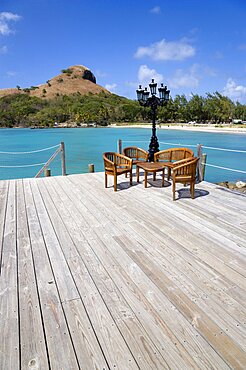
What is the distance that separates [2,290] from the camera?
1825mm

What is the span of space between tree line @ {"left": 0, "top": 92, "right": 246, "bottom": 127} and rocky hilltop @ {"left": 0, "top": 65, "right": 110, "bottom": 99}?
14913mm

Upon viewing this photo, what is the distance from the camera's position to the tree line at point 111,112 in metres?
51.9

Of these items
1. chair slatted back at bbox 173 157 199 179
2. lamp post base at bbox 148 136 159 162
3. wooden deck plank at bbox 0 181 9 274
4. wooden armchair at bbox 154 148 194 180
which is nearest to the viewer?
wooden deck plank at bbox 0 181 9 274

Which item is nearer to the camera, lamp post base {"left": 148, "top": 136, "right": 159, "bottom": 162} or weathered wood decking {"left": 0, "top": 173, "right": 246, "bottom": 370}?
weathered wood decking {"left": 0, "top": 173, "right": 246, "bottom": 370}

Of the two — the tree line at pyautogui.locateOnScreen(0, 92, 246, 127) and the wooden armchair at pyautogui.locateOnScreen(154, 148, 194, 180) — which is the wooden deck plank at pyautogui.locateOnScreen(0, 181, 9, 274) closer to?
the wooden armchair at pyautogui.locateOnScreen(154, 148, 194, 180)

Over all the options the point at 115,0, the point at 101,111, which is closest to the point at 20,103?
the point at 101,111

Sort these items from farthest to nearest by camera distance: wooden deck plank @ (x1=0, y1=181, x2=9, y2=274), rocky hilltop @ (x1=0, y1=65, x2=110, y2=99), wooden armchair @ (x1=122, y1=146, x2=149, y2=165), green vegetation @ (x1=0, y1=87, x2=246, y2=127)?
rocky hilltop @ (x1=0, y1=65, x2=110, y2=99)
green vegetation @ (x1=0, y1=87, x2=246, y2=127)
wooden armchair @ (x1=122, y1=146, x2=149, y2=165)
wooden deck plank @ (x1=0, y1=181, x2=9, y2=274)

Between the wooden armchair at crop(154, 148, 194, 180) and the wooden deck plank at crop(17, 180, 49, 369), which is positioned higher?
the wooden armchair at crop(154, 148, 194, 180)

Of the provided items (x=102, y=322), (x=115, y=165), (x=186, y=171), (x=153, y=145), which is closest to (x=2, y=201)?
(x=115, y=165)

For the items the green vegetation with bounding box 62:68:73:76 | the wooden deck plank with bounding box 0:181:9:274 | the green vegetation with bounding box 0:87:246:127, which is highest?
the green vegetation with bounding box 62:68:73:76

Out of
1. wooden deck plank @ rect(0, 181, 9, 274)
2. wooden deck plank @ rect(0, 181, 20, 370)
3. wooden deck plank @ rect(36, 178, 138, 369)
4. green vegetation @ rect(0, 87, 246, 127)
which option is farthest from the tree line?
wooden deck plank @ rect(36, 178, 138, 369)

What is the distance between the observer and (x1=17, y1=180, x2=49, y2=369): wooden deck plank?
1.27 meters

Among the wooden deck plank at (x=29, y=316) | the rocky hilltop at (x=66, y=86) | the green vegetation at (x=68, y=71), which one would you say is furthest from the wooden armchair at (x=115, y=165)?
the green vegetation at (x=68, y=71)

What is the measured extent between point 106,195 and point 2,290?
8.38 feet
